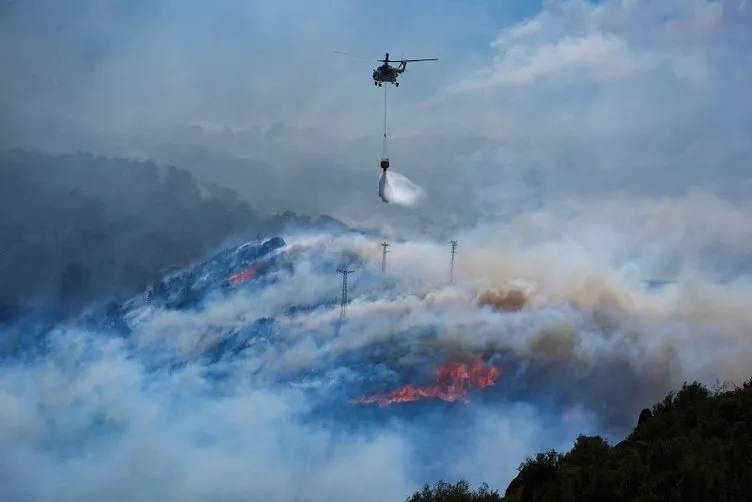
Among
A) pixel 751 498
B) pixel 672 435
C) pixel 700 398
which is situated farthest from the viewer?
pixel 700 398

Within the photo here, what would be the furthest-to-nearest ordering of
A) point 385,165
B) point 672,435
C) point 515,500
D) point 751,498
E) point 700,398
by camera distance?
point 385,165, point 700,398, point 672,435, point 515,500, point 751,498

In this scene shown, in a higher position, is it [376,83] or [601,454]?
[376,83]

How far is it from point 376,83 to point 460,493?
6770cm

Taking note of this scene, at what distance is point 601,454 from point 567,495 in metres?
11.2

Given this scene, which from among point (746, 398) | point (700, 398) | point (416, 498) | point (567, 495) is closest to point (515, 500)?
point (567, 495)

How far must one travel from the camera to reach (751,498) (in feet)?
161

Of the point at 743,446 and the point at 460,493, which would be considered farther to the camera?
the point at 460,493

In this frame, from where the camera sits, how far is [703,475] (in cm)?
4994

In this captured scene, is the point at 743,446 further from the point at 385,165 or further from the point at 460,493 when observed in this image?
the point at 385,165

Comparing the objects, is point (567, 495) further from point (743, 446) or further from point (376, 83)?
point (376, 83)

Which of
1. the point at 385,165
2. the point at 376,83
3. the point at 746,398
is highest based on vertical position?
the point at 376,83

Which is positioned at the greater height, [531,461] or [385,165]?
[385,165]

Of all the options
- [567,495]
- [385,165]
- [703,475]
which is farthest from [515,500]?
[385,165]

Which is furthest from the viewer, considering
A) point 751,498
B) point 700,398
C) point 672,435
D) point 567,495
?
point 700,398
